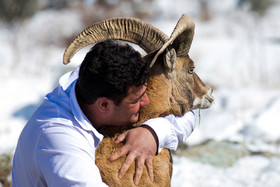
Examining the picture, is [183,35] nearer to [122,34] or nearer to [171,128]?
[122,34]

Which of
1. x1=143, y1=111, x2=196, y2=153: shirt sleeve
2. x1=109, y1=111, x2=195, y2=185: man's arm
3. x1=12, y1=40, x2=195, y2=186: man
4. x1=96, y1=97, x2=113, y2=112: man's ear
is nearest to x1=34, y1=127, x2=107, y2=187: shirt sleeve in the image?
x1=12, y1=40, x2=195, y2=186: man

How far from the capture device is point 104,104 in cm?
240

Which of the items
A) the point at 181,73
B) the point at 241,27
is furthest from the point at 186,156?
the point at 241,27

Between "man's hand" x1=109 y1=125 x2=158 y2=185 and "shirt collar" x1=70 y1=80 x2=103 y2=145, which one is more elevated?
"shirt collar" x1=70 y1=80 x2=103 y2=145

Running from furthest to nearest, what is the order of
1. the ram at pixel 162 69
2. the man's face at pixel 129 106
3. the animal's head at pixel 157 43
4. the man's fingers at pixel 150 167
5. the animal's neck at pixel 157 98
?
the animal's head at pixel 157 43, the animal's neck at pixel 157 98, the ram at pixel 162 69, the man's fingers at pixel 150 167, the man's face at pixel 129 106

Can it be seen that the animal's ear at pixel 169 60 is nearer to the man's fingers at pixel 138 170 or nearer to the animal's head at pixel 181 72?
the animal's head at pixel 181 72

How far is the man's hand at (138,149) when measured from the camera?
2.57 metres

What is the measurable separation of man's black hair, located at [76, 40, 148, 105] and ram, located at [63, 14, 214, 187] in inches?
19.5

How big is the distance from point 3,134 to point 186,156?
476 cm

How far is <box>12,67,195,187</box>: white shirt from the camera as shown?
2.10 m

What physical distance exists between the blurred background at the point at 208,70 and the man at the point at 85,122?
117cm

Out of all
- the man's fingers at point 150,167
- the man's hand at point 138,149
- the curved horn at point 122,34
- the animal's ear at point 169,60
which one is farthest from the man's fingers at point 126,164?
the curved horn at point 122,34

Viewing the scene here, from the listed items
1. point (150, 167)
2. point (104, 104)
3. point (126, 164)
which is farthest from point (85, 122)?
point (150, 167)

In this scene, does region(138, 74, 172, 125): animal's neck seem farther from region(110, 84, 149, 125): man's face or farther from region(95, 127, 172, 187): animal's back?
region(110, 84, 149, 125): man's face
